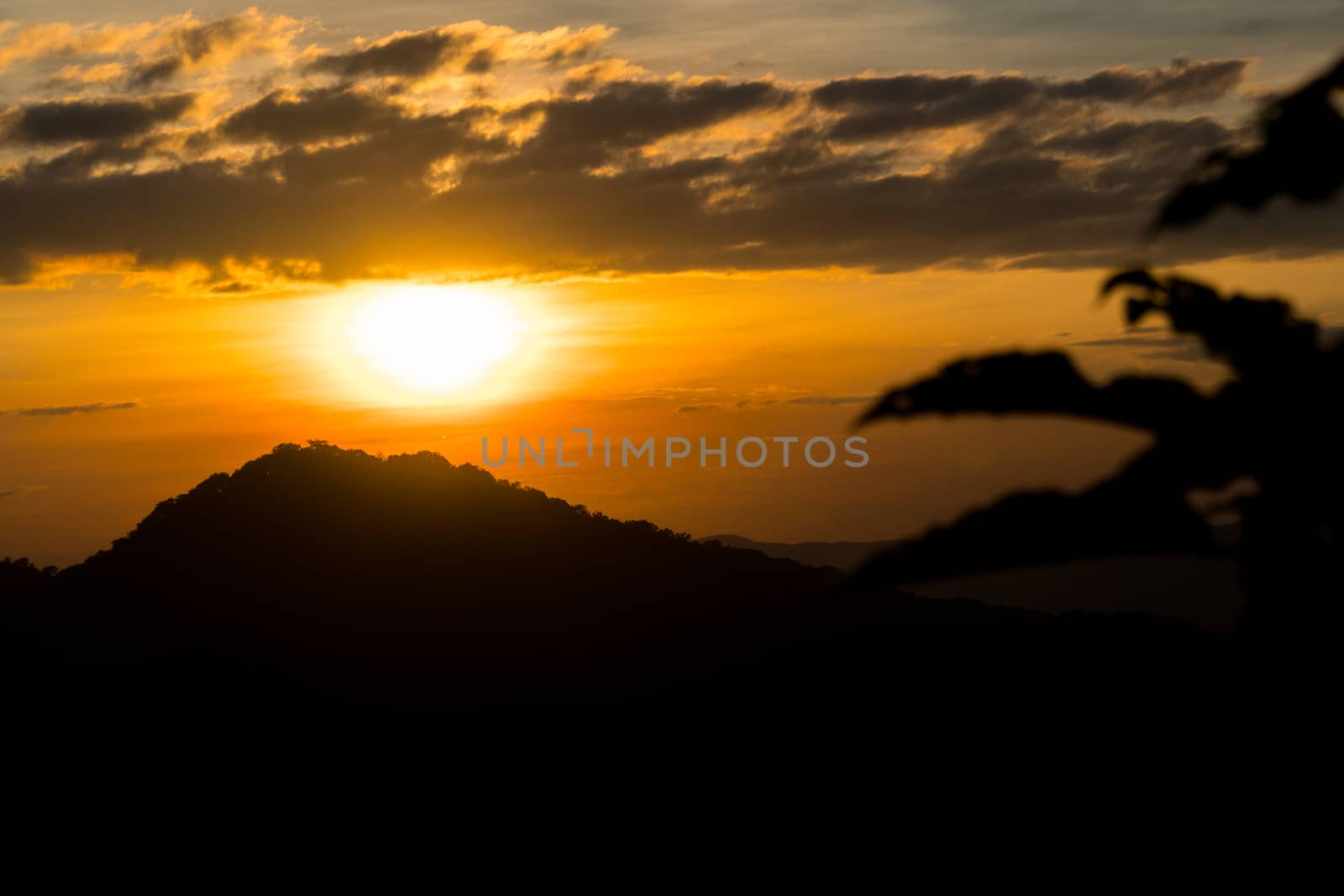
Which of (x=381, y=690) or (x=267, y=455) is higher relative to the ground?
(x=267, y=455)

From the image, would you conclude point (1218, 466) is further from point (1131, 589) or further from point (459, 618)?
point (1131, 589)

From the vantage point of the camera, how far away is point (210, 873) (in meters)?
36.1

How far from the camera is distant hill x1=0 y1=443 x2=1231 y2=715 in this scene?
45219mm

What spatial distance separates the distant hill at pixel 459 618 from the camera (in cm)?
4522

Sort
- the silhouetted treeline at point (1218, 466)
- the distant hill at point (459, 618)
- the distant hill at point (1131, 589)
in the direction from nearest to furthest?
the silhouetted treeline at point (1218, 466) → the distant hill at point (459, 618) → the distant hill at point (1131, 589)

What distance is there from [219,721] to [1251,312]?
137 feet

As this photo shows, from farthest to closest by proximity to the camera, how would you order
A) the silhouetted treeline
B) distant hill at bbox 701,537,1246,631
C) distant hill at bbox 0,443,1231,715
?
distant hill at bbox 701,537,1246,631 → distant hill at bbox 0,443,1231,715 → the silhouetted treeline

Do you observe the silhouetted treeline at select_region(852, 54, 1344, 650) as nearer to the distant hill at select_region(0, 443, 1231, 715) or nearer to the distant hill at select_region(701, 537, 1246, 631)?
the distant hill at select_region(0, 443, 1231, 715)

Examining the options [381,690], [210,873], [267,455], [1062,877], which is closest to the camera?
[1062,877]

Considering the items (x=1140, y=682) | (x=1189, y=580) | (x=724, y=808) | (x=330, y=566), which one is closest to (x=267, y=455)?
(x=330, y=566)

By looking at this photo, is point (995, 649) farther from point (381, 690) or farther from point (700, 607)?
point (381, 690)

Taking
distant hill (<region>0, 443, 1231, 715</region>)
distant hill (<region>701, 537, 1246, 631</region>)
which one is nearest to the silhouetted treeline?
distant hill (<region>0, 443, 1231, 715</region>)

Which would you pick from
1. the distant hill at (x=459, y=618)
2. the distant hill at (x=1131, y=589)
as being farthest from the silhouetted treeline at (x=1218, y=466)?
the distant hill at (x=1131, y=589)

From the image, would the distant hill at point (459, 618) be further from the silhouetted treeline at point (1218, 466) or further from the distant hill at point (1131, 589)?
the distant hill at point (1131, 589)
